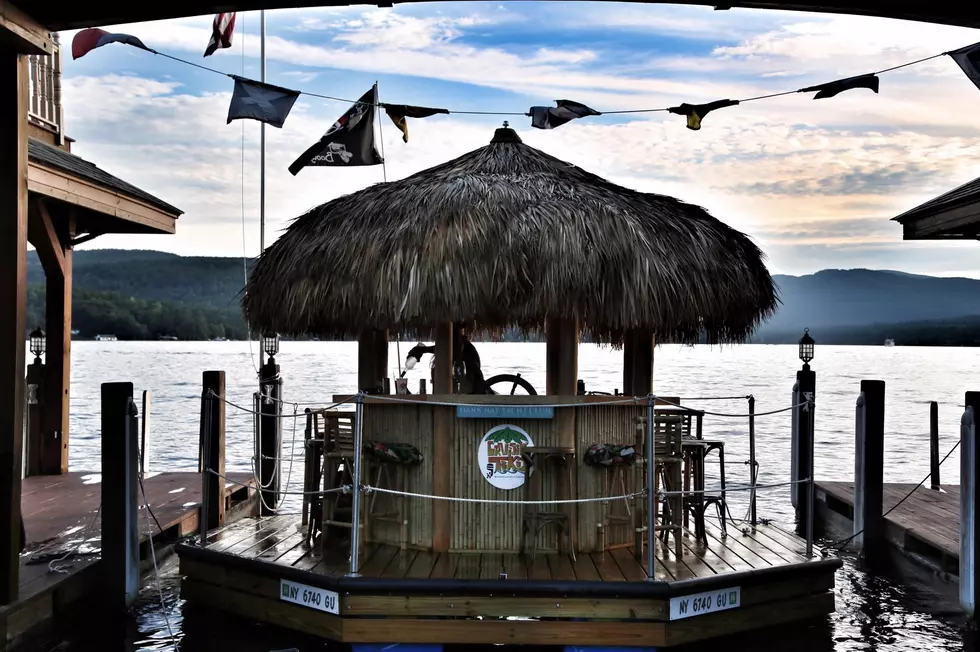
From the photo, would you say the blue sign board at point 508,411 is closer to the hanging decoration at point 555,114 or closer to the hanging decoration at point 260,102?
the hanging decoration at point 260,102

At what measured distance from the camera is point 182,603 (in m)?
7.82

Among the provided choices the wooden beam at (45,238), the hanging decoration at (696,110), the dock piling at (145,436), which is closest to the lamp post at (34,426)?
the wooden beam at (45,238)

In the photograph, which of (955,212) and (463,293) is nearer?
(463,293)

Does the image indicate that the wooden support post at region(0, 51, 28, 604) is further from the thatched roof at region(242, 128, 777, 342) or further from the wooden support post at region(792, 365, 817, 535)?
the wooden support post at region(792, 365, 817, 535)

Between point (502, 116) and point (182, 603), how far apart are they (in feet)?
18.1

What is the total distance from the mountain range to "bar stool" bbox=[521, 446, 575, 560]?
7107 centimetres

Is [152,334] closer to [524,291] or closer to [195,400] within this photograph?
[195,400]

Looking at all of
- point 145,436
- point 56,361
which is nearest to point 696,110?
point 145,436

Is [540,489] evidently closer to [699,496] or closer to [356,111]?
[699,496]

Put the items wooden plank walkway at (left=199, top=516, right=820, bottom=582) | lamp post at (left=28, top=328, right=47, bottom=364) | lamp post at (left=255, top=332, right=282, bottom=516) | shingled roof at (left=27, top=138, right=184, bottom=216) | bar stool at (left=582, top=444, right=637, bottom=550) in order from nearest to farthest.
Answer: wooden plank walkway at (left=199, top=516, right=820, bottom=582) < bar stool at (left=582, top=444, right=637, bottom=550) < shingled roof at (left=27, top=138, right=184, bottom=216) < lamp post at (left=255, top=332, right=282, bottom=516) < lamp post at (left=28, top=328, right=47, bottom=364)

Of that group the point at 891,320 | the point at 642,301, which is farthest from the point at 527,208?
the point at 891,320

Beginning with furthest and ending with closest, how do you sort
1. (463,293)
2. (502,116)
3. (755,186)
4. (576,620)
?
1. (755,186)
2. (502,116)
3. (463,293)
4. (576,620)

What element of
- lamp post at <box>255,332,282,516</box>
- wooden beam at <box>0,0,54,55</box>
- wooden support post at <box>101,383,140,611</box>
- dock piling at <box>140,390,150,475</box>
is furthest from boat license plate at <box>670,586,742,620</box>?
dock piling at <box>140,390,150,475</box>

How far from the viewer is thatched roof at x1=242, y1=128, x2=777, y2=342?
6.81 metres
